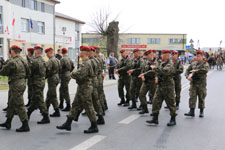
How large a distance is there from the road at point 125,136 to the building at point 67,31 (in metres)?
33.1

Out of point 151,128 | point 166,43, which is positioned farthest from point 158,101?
point 166,43

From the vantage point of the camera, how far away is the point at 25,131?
6.17 meters

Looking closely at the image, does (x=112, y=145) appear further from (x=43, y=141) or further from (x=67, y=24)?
(x=67, y=24)

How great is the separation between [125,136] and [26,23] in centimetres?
3098

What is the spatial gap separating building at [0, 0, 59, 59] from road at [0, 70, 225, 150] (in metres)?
22.5

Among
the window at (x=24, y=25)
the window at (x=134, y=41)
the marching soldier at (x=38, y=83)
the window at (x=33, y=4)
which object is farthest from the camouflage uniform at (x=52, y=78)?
the window at (x=134, y=41)

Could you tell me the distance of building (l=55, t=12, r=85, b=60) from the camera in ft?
136

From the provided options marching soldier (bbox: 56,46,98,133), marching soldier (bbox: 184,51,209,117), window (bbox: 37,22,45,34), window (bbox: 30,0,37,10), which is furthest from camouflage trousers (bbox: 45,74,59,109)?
window (bbox: 37,22,45,34)

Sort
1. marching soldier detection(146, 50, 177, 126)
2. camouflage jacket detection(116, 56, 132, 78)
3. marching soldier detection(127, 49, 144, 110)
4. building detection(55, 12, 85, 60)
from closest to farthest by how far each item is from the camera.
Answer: marching soldier detection(146, 50, 177, 126) < marching soldier detection(127, 49, 144, 110) < camouflage jacket detection(116, 56, 132, 78) < building detection(55, 12, 85, 60)

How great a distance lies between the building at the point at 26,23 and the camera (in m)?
28.7

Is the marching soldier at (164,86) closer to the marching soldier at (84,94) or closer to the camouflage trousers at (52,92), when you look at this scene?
the marching soldier at (84,94)

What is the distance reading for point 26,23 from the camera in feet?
112

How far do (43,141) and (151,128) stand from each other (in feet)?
8.30

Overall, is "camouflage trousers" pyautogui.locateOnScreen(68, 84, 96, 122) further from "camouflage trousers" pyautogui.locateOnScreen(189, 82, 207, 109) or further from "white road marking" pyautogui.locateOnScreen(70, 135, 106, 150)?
"camouflage trousers" pyautogui.locateOnScreen(189, 82, 207, 109)
